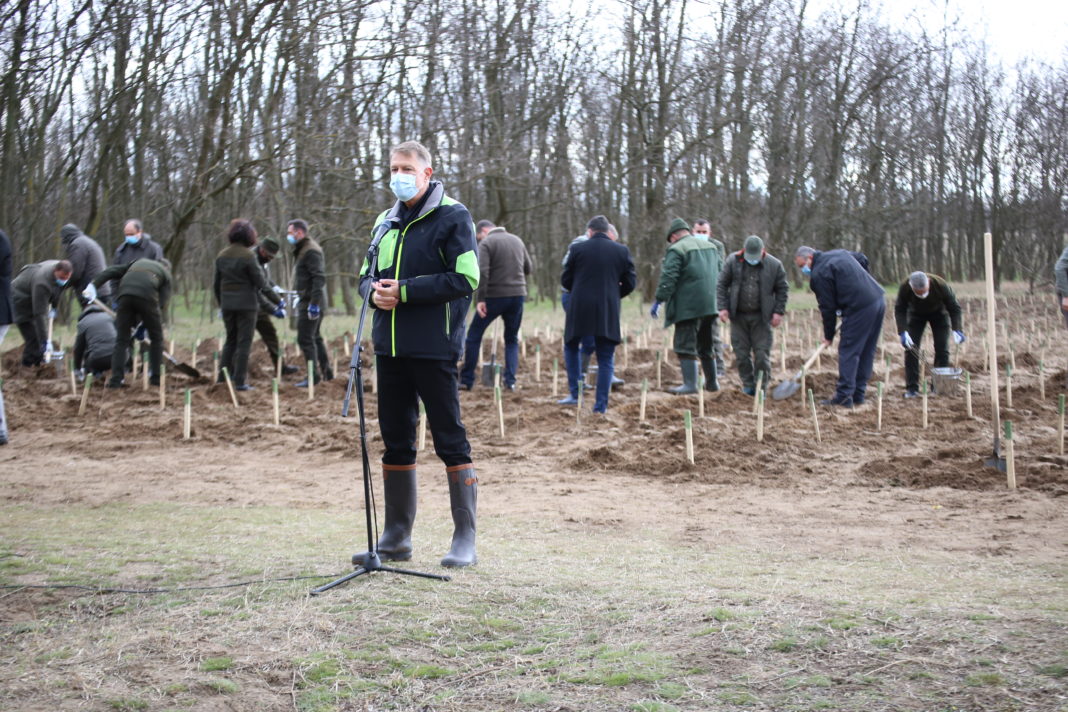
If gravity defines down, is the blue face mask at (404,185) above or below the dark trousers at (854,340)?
A: above

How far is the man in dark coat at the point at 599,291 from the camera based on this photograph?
9742 millimetres

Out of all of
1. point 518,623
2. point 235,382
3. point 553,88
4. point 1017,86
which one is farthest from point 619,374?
point 1017,86

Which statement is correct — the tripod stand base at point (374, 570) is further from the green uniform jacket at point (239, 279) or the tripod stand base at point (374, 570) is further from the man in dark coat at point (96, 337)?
the man in dark coat at point (96, 337)

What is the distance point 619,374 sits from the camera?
12734 mm

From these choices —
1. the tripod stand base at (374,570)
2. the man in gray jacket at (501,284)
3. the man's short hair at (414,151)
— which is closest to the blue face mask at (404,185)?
the man's short hair at (414,151)

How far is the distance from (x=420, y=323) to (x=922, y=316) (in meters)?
7.75

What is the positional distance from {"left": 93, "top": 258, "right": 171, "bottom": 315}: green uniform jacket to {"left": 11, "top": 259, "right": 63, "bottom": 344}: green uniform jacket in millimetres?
1416

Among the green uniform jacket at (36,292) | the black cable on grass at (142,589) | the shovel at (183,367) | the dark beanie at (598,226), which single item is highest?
the dark beanie at (598,226)

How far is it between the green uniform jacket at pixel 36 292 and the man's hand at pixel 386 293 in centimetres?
923

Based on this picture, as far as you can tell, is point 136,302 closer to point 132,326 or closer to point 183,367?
point 132,326

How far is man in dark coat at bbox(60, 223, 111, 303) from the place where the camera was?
12.5m

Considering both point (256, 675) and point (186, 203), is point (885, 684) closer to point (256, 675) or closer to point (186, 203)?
point (256, 675)

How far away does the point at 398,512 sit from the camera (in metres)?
4.79

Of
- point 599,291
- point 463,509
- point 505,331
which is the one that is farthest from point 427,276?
point 505,331
